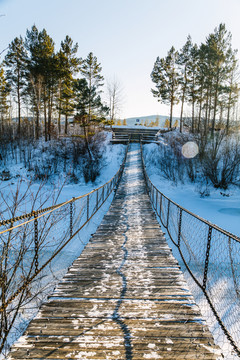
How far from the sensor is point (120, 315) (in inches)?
93.4

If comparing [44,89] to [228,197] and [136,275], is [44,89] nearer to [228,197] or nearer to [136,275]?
[228,197]

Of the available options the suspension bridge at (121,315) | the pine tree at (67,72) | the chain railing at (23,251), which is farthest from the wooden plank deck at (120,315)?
the pine tree at (67,72)

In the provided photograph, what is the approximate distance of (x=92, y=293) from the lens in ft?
9.31

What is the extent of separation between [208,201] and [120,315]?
15.0 m

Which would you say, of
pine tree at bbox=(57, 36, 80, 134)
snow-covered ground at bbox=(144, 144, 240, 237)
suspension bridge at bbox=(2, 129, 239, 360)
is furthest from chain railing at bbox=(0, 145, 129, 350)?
pine tree at bbox=(57, 36, 80, 134)

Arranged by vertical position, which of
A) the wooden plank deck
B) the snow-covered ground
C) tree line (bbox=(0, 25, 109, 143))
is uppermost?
tree line (bbox=(0, 25, 109, 143))

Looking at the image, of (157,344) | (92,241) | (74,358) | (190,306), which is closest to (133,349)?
(157,344)

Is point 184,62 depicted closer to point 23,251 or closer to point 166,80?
point 166,80

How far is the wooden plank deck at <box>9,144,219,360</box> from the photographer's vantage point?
189 cm

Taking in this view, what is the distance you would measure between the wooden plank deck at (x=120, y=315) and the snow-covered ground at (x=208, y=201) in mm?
9598

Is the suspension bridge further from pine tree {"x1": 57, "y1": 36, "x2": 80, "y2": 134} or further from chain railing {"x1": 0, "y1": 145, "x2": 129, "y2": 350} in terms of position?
pine tree {"x1": 57, "y1": 36, "x2": 80, "y2": 134}

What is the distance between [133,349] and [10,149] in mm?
29907

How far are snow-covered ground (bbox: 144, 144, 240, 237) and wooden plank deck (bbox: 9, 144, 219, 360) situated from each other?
9598mm

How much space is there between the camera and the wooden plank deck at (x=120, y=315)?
1.89 meters
